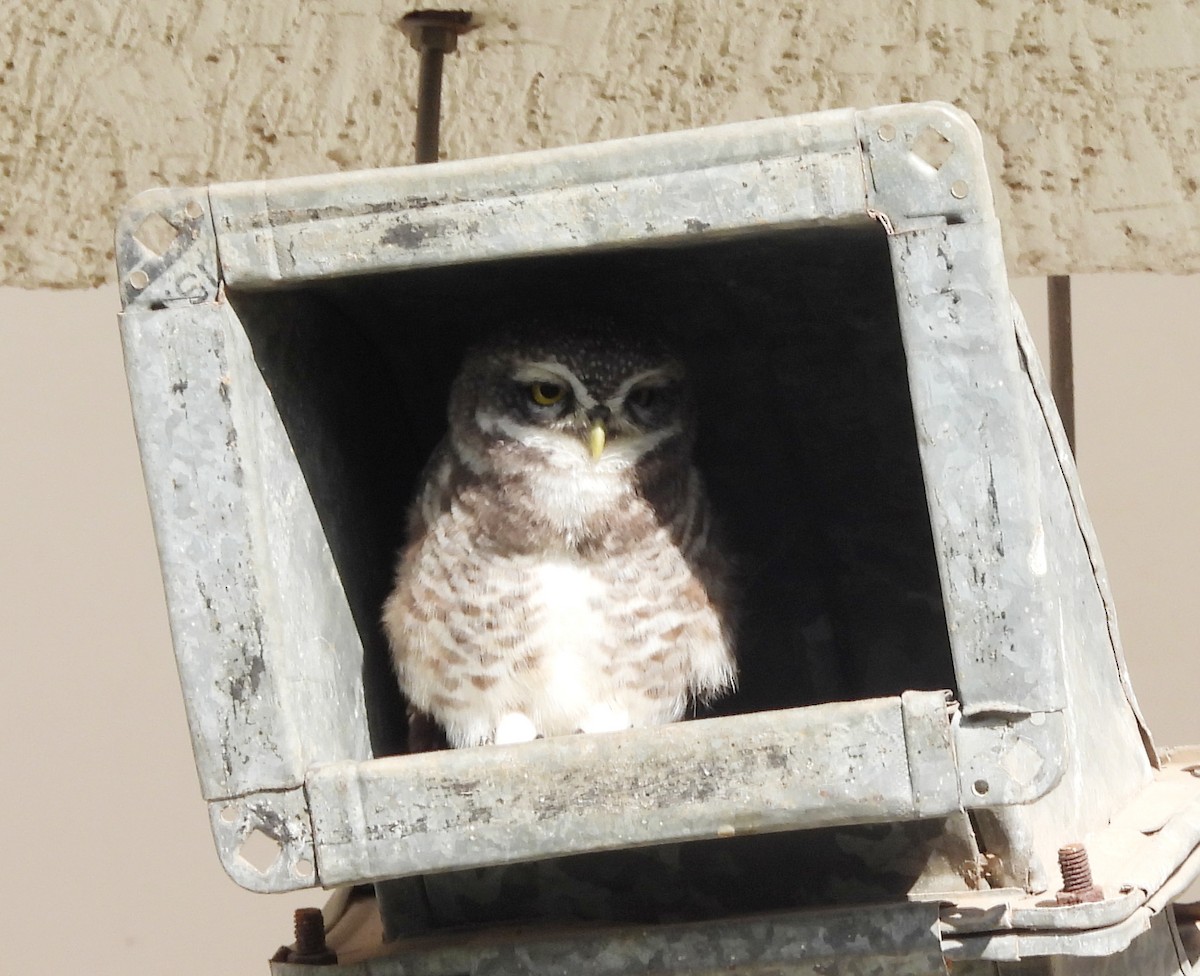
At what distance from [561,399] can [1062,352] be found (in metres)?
1.09

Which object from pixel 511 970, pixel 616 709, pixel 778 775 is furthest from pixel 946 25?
pixel 511 970

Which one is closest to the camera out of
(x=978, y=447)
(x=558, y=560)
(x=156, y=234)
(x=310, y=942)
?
(x=978, y=447)

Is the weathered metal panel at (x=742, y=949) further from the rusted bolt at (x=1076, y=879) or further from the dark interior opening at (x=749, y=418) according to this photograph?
the dark interior opening at (x=749, y=418)

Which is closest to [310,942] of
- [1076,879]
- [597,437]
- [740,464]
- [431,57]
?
[597,437]

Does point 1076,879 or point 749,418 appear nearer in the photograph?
point 1076,879

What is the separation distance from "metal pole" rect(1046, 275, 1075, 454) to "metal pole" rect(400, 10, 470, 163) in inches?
44.9

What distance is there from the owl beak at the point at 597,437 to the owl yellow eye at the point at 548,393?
59 mm

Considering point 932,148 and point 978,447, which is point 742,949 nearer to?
point 978,447

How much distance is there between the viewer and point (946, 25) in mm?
2490

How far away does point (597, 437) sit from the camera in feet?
7.52

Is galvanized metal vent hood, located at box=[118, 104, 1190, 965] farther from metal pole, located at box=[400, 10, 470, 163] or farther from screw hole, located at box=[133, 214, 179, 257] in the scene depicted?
metal pole, located at box=[400, 10, 470, 163]

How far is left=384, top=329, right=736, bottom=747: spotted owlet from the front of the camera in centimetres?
221

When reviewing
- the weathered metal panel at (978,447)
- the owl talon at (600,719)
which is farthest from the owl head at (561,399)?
the weathered metal panel at (978,447)

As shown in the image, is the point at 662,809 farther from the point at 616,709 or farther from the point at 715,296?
the point at 715,296
